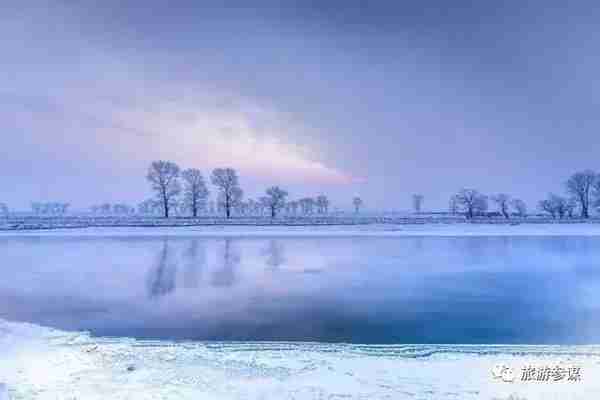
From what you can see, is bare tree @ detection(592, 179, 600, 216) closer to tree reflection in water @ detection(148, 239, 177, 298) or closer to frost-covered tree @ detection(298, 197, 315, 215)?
frost-covered tree @ detection(298, 197, 315, 215)

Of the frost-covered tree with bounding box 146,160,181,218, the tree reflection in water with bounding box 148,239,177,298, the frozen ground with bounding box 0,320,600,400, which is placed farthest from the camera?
the frost-covered tree with bounding box 146,160,181,218

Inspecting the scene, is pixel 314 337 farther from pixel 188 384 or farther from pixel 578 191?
pixel 578 191

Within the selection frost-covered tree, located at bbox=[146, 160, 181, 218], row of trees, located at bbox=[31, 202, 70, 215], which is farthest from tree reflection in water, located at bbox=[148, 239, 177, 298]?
row of trees, located at bbox=[31, 202, 70, 215]

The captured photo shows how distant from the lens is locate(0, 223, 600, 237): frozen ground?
4059 cm

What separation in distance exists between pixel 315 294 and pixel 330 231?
1119 inches

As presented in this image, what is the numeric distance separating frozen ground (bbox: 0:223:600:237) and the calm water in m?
13.2

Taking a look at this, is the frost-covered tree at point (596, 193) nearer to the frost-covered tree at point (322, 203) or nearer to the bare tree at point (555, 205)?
the bare tree at point (555, 205)

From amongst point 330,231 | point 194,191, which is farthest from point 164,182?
point 330,231

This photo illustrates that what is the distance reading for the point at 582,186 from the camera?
243 feet

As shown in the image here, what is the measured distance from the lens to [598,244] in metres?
32.2

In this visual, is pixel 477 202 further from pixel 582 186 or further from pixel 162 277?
pixel 162 277

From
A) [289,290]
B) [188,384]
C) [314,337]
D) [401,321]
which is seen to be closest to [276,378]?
[188,384]

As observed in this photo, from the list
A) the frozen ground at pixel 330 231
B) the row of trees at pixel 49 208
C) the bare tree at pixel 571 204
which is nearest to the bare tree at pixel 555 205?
the bare tree at pixel 571 204

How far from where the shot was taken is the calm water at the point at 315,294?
10.5 metres
